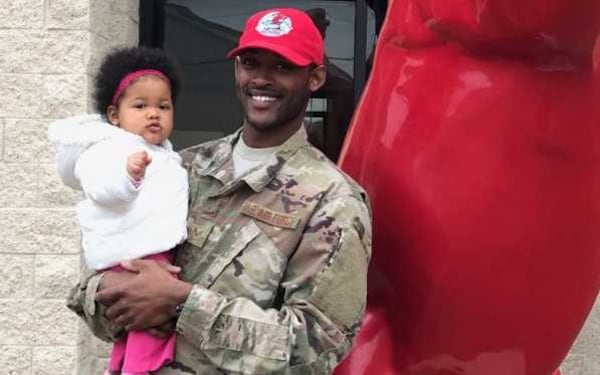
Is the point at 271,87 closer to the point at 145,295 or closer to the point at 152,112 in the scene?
the point at 152,112

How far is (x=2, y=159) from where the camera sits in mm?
3426

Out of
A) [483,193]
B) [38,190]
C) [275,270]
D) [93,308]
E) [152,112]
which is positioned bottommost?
[38,190]

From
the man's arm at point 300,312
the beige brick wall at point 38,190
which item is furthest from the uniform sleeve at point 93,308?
the beige brick wall at point 38,190

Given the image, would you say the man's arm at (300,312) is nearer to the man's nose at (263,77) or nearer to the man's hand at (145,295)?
the man's hand at (145,295)

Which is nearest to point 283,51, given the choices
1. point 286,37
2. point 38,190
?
point 286,37

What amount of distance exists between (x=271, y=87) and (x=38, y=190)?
2.28 metres

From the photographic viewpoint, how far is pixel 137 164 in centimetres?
131

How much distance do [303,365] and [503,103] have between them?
19.9 inches

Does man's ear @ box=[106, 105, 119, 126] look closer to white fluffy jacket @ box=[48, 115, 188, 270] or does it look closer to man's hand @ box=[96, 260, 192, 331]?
white fluffy jacket @ box=[48, 115, 188, 270]

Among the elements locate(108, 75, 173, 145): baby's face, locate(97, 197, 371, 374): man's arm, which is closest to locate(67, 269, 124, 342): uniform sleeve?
locate(97, 197, 371, 374): man's arm

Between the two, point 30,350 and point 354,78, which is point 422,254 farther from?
point 354,78

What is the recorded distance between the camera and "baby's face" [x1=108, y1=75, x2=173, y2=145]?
1.41m

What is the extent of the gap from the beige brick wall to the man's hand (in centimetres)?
215

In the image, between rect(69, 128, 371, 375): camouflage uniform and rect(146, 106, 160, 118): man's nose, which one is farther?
rect(146, 106, 160, 118): man's nose
